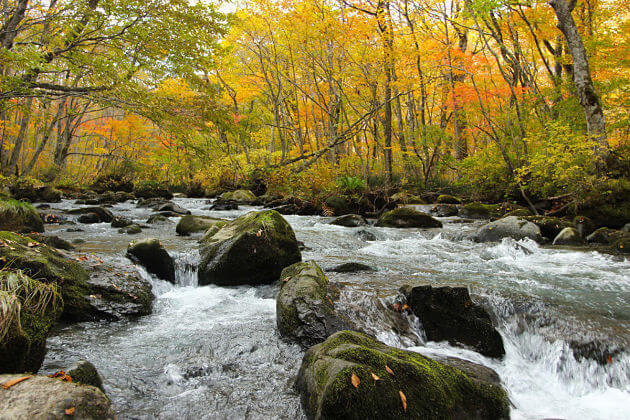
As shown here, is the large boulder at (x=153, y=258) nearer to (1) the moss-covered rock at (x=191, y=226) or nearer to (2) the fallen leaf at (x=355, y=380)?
(1) the moss-covered rock at (x=191, y=226)

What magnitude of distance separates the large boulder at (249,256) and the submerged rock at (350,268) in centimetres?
72

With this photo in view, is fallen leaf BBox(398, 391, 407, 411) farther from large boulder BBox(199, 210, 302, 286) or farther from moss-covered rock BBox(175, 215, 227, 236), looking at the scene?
moss-covered rock BBox(175, 215, 227, 236)

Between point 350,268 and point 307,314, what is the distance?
217 centimetres

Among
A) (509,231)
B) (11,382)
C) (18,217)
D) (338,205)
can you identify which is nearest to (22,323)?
(11,382)

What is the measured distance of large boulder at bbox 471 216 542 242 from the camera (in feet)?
26.1

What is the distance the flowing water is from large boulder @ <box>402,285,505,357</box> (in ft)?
0.41

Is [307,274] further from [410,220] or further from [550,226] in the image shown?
[550,226]

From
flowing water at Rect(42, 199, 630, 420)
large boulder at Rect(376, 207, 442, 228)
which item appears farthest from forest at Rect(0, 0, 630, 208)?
flowing water at Rect(42, 199, 630, 420)

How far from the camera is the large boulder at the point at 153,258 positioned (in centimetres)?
515

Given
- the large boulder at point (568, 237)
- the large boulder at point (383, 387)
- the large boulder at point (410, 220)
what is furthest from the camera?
the large boulder at point (410, 220)

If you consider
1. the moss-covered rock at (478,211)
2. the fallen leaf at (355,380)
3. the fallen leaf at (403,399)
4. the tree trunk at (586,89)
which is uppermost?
the tree trunk at (586,89)

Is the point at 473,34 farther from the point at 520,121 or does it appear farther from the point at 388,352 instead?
the point at 388,352

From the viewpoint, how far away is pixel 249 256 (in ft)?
16.8

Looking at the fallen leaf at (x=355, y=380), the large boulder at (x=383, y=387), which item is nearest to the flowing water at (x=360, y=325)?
the large boulder at (x=383, y=387)
